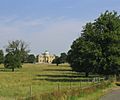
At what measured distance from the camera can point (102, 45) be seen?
65125mm

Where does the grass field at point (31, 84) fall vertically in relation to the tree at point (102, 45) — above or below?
below

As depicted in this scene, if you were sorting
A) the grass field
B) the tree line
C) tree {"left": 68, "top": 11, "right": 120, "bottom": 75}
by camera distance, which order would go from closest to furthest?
1. the grass field
2. tree {"left": 68, "top": 11, "right": 120, "bottom": 75}
3. the tree line

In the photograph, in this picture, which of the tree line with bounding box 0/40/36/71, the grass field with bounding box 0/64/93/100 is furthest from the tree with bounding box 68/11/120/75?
the tree line with bounding box 0/40/36/71

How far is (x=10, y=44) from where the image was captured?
157m

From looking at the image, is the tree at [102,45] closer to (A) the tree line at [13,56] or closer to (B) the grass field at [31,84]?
(B) the grass field at [31,84]

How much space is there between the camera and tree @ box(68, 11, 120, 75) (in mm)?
63406

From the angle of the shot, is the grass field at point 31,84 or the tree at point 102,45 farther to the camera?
the tree at point 102,45

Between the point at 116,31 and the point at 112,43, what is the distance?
187cm

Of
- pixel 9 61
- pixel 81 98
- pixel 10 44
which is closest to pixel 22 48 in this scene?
pixel 10 44

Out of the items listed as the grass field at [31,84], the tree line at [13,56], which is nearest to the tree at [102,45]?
the grass field at [31,84]

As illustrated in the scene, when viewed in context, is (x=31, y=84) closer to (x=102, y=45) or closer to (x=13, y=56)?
(x=102, y=45)

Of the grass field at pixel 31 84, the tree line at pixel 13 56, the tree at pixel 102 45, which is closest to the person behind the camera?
the grass field at pixel 31 84

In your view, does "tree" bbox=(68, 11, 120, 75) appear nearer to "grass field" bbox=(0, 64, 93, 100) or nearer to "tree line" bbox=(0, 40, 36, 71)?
"grass field" bbox=(0, 64, 93, 100)

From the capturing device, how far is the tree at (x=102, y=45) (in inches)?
2496
